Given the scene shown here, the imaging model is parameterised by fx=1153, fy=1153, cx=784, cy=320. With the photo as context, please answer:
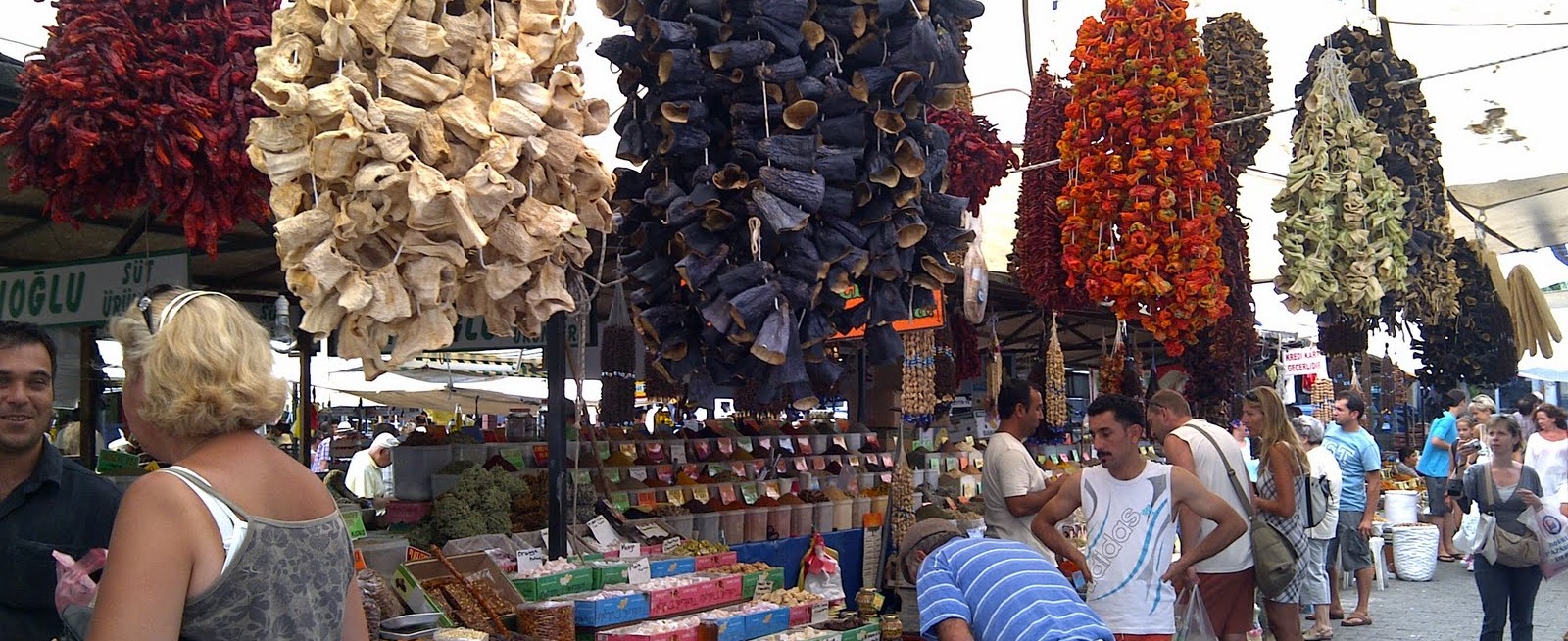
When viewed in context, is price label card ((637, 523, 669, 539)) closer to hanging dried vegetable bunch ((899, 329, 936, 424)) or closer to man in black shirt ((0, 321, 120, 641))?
hanging dried vegetable bunch ((899, 329, 936, 424))

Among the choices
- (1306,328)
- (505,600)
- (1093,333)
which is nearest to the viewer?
(505,600)

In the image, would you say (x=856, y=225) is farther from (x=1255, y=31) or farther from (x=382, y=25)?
(x=1255, y=31)

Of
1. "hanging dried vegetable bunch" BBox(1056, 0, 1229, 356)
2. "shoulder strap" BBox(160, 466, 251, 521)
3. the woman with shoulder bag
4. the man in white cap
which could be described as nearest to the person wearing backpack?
the woman with shoulder bag

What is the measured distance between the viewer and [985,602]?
7.70ft

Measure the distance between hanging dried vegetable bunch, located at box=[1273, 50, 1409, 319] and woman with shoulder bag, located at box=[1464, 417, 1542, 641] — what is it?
1986mm

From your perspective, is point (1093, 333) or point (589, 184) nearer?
point (589, 184)

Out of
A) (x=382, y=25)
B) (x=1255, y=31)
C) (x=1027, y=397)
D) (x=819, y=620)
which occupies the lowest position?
(x=819, y=620)

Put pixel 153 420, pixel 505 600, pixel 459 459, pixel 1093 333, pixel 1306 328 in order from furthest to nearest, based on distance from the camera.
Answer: pixel 1093 333 < pixel 1306 328 < pixel 459 459 < pixel 505 600 < pixel 153 420

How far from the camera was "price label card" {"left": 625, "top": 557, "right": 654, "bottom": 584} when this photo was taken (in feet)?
13.1

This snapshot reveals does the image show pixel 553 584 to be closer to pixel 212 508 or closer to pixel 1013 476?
pixel 1013 476

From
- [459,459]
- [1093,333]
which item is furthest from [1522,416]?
[459,459]

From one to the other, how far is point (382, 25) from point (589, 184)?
43 centimetres

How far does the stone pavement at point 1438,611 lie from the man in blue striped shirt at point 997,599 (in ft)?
18.3

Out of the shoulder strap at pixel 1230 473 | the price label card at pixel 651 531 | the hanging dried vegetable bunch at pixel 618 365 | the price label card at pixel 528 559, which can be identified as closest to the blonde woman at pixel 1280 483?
the shoulder strap at pixel 1230 473
